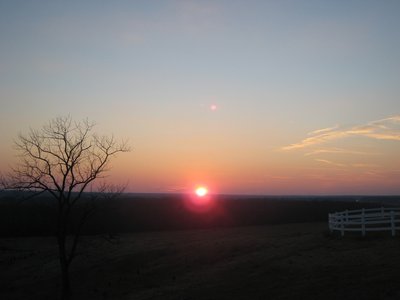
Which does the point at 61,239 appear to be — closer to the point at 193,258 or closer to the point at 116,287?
the point at 116,287

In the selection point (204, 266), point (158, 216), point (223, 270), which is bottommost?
point (204, 266)

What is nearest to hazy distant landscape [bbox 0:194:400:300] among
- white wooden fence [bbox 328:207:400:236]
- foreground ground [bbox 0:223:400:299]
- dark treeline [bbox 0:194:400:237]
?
foreground ground [bbox 0:223:400:299]

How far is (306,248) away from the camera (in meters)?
26.6

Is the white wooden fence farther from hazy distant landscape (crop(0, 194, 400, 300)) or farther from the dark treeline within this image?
the dark treeline

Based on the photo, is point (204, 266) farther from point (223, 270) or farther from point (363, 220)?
point (363, 220)

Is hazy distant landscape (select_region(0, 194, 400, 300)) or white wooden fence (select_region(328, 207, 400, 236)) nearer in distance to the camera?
hazy distant landscape (select_region(0, 194, 400, 300))

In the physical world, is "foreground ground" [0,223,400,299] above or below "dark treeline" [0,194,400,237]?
below

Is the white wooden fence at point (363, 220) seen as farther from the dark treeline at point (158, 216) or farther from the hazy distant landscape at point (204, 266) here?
the dark treeline at point (158, 216)

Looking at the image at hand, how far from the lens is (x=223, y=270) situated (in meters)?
25.4

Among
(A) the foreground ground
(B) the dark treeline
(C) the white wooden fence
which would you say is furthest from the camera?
(B) the dark treeline

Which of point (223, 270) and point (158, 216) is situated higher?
point (158, 216)

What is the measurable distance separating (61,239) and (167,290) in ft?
24.5

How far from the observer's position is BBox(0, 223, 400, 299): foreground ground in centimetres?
1803

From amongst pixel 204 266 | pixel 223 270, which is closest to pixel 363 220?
pixel 223 270
